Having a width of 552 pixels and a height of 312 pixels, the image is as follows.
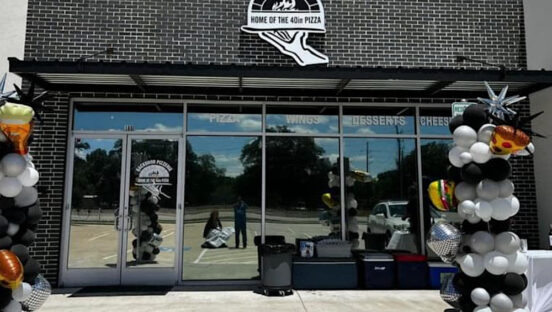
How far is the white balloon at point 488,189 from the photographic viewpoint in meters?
4.85

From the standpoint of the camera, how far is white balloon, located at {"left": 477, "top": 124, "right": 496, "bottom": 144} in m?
4.88

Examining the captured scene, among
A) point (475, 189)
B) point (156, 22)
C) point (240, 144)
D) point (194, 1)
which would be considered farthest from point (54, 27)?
point (475, 189)

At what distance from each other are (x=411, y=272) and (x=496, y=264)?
127 inches

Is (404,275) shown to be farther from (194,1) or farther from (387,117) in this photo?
(194,1)

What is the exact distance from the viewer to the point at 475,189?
4.97m

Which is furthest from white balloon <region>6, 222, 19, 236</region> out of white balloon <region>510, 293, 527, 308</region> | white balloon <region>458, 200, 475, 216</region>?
white balloon <region>510, 293, 527, 308</region>

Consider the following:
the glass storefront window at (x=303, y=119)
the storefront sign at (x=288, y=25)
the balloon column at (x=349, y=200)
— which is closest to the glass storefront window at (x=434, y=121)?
the balloon column at (x=349, y=200)

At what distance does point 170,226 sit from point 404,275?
4.46 meters

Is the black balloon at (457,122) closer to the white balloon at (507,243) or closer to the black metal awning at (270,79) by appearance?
the white balloon at (507,243)

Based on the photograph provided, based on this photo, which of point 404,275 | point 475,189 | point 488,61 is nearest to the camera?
point 475,189

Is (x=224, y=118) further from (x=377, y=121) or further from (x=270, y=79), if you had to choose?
(x=377, y=121)

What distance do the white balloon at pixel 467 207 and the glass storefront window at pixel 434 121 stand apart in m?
4.09

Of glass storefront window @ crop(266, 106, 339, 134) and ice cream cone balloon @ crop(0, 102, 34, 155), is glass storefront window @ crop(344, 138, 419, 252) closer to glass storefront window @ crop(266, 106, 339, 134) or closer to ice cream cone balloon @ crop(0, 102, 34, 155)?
glass storefront window @ crop(266, 106, 339, 134)

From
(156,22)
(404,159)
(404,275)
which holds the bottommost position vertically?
(404,275)
